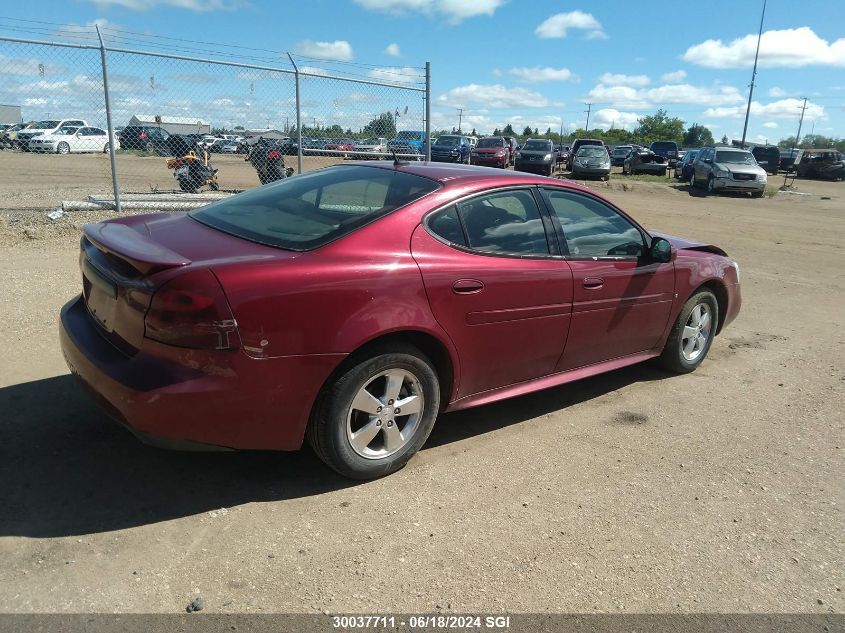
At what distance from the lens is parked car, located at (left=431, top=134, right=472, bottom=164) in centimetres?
2805

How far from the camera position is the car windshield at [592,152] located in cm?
2727

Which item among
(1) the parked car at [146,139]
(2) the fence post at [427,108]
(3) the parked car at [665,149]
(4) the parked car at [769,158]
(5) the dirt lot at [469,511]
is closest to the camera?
(5) the dirt lot at [469,511]

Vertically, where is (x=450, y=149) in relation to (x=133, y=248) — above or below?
above

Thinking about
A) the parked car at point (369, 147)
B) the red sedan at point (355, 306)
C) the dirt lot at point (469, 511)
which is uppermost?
the parked car at point (369, 147)

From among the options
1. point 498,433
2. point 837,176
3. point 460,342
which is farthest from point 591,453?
point 837,176

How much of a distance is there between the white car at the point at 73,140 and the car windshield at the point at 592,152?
18479 mm

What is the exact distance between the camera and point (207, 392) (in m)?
2.71

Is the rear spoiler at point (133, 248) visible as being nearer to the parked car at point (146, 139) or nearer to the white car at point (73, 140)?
the parked car at point (146, 139)

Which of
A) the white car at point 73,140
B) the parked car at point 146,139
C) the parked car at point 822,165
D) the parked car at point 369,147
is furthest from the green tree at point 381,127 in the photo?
the parked car at point 822,165

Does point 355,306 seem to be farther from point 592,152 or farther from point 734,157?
point 592,152

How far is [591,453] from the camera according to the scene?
3.77m

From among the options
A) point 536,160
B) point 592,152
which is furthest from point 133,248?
point 592,152

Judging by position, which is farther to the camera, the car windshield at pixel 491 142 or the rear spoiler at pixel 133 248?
the car windshield at pixel 491 142

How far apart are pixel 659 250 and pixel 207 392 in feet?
10.4
